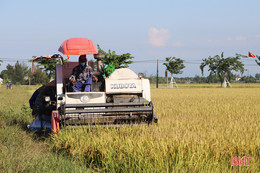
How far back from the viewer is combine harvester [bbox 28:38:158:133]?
6.48 metres

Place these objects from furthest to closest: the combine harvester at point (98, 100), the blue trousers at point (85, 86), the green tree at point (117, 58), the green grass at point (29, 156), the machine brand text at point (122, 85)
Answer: the green tree at point (117, 58) → the blue trousers at point (85, 86) → the machine brand text at point (122, 85) → the combine harvester at point (98, 100) → the green grass at point (29, 156)

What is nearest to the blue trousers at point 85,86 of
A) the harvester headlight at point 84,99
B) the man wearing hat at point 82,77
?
the man wearing hat at point 82,77

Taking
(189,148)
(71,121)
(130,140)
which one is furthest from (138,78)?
(189,148)

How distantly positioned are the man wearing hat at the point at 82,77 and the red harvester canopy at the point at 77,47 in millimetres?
154

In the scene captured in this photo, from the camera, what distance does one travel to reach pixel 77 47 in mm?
7781

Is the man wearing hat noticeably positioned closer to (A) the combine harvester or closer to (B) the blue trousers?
(B) the blue trousers

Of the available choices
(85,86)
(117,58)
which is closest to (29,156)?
(85,86)

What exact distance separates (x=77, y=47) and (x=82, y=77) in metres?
0.77

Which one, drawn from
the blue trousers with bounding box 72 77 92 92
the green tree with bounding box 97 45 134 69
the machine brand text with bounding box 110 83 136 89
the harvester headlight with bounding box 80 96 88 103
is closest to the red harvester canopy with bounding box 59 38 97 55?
the blue trousers with bounding box 72 77 92 92

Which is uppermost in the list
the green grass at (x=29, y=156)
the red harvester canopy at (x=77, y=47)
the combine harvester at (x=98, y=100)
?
the red harvester canopy at (x=77, y=47)

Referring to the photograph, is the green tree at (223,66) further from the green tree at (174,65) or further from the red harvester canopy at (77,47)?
the red harvester canopy at (77,47)

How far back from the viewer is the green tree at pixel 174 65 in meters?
79.1

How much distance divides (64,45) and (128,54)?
58.4m

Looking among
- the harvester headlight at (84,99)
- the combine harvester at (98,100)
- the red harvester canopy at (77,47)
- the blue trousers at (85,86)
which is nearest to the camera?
the combine harvester at (98,100)
